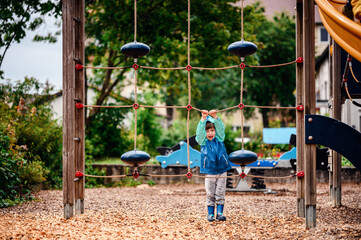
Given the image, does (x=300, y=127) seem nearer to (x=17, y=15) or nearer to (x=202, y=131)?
(x=202, y=131)

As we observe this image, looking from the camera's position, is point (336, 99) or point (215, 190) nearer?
point (215, 190)

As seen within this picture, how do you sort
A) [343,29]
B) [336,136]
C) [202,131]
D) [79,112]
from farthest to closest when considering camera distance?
[79,112] → [202,131] → [336,136] → [343,29]

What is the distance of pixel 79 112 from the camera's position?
5.03 metres

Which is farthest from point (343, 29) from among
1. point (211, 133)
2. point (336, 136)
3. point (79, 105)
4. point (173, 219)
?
point (79, 105)

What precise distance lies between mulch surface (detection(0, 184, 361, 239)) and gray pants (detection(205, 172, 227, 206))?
10.5 inches

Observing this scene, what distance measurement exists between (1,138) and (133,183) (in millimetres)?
3600

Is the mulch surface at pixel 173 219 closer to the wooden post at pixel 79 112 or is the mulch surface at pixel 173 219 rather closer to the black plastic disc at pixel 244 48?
the wooden post at pixel 79 112

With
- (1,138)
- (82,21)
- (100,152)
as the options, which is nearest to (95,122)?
(100,152)

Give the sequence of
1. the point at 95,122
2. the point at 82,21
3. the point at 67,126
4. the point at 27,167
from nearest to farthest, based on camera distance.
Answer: the point at 67,126 < the point at 82,21 < the point at 27,167 < the point at 95,122

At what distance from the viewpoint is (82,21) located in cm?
513

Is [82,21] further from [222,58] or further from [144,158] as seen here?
[222,58]

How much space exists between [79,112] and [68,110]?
226 millimetres

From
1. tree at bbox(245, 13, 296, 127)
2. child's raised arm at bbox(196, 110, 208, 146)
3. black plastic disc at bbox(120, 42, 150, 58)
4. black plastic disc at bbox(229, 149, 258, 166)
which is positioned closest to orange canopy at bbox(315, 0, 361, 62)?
black plastic disc at bbox(229, 149, 258, 166)

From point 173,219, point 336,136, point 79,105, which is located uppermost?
point 79,105
